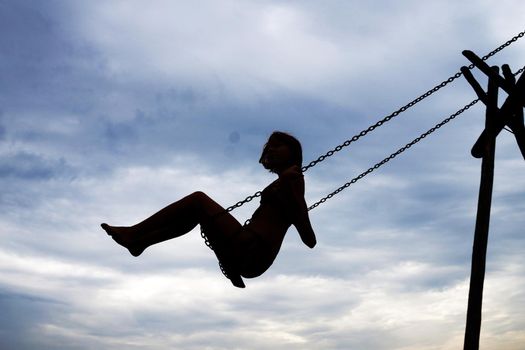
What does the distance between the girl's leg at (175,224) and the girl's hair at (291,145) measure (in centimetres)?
90

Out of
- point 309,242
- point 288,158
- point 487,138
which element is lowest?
point 309,242

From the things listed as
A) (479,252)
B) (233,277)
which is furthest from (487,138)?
(233,277)

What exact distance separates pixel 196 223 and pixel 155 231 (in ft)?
1.26

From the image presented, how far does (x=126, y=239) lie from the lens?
17.0 ft

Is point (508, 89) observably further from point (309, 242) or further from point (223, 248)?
Result: point (223, 248)

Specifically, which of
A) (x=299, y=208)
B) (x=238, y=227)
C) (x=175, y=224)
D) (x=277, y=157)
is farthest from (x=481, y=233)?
(x=175, y=224)

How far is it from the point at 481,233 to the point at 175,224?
3409 millimetres

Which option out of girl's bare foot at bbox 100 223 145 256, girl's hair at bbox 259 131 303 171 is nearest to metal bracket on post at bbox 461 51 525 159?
girl's hair at bbox 259 131 303 171

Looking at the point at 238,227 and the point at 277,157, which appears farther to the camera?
the point at 277,157

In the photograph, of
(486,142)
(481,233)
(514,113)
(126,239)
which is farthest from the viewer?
(514,113)

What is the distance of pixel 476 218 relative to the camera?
6.57 meters

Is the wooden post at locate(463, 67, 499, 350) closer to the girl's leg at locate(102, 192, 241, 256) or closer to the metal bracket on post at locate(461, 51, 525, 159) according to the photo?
the metal bracket on post at locate(461, 51, 525, 159)

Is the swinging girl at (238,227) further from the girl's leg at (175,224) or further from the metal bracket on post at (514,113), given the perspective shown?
the metal bracket on post at (514,113)

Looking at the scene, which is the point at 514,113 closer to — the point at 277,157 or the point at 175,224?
the point at 277,157
